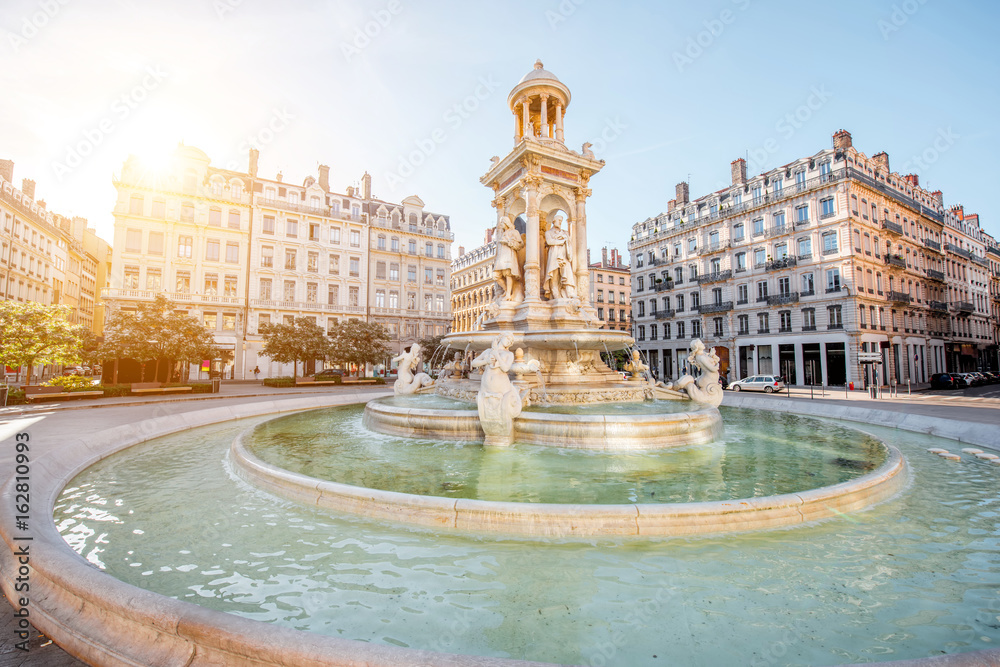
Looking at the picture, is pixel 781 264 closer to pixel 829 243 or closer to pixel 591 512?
pixel 829 243

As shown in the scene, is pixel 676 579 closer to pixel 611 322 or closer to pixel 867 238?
pixel 867 238

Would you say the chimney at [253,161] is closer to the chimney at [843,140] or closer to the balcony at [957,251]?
the chimney at [843,140]

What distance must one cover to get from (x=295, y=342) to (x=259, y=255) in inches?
685

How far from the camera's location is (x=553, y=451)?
735cm

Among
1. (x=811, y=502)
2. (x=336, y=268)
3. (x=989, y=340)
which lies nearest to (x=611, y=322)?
(x=336, y=268)

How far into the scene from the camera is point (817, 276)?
36.8 m

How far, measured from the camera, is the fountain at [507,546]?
2.68 m

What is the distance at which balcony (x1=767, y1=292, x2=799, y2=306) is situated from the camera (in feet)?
124

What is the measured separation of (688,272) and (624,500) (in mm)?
48499

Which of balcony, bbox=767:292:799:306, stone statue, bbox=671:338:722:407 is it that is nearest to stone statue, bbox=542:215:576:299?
stone statue, bbox=671:338:722:407

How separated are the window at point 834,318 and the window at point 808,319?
117cm

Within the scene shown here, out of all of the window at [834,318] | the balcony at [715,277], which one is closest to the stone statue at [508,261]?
the window at [834,318]

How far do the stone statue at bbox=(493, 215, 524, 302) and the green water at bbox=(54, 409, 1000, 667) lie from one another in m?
10.1

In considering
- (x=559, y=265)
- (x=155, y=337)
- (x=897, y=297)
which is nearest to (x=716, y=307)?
(x=897, y=297)
